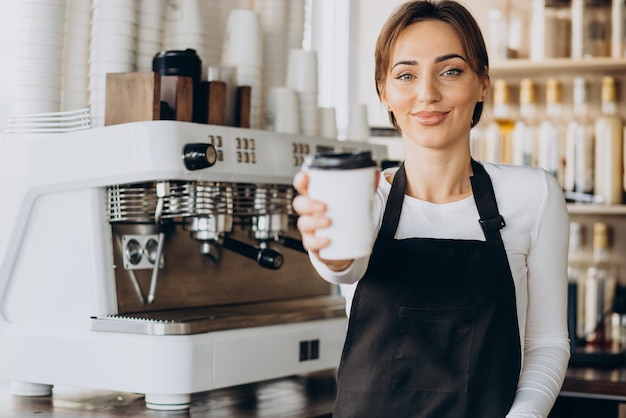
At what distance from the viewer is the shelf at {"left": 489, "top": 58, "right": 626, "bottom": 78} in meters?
3.34

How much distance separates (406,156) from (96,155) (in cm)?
68

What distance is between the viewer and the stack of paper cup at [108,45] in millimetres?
2010

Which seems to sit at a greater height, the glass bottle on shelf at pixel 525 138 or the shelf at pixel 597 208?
the glass bottle on shelf at pixel 525 138

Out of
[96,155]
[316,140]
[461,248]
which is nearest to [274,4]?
[316,140]

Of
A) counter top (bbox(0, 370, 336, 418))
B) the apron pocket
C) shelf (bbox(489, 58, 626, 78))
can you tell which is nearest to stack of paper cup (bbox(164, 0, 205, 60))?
counter top (bbox(0, 370, 336, 418))

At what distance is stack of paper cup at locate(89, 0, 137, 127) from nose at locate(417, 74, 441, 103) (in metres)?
0.87

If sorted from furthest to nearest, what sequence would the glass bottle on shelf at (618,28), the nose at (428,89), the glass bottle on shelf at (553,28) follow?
the glass bottle on shelf at (553,28) < the glass bottle on shelf at (618,28) < the nose at (428,89)

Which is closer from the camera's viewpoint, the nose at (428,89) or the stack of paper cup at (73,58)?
the nose at (428,89)

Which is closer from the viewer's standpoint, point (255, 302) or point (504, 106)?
point (255, 302)

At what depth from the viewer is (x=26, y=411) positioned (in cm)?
183

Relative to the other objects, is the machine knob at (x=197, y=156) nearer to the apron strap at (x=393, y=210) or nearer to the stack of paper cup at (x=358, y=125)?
the apron strap at (x=393, y=210)

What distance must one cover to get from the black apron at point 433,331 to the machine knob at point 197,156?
0.51 meters

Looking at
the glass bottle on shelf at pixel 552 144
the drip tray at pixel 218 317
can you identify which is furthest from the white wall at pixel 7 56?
the glass bottle on shelf at pixel 552 144

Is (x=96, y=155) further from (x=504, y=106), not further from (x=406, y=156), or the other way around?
(x=504, y=106)
